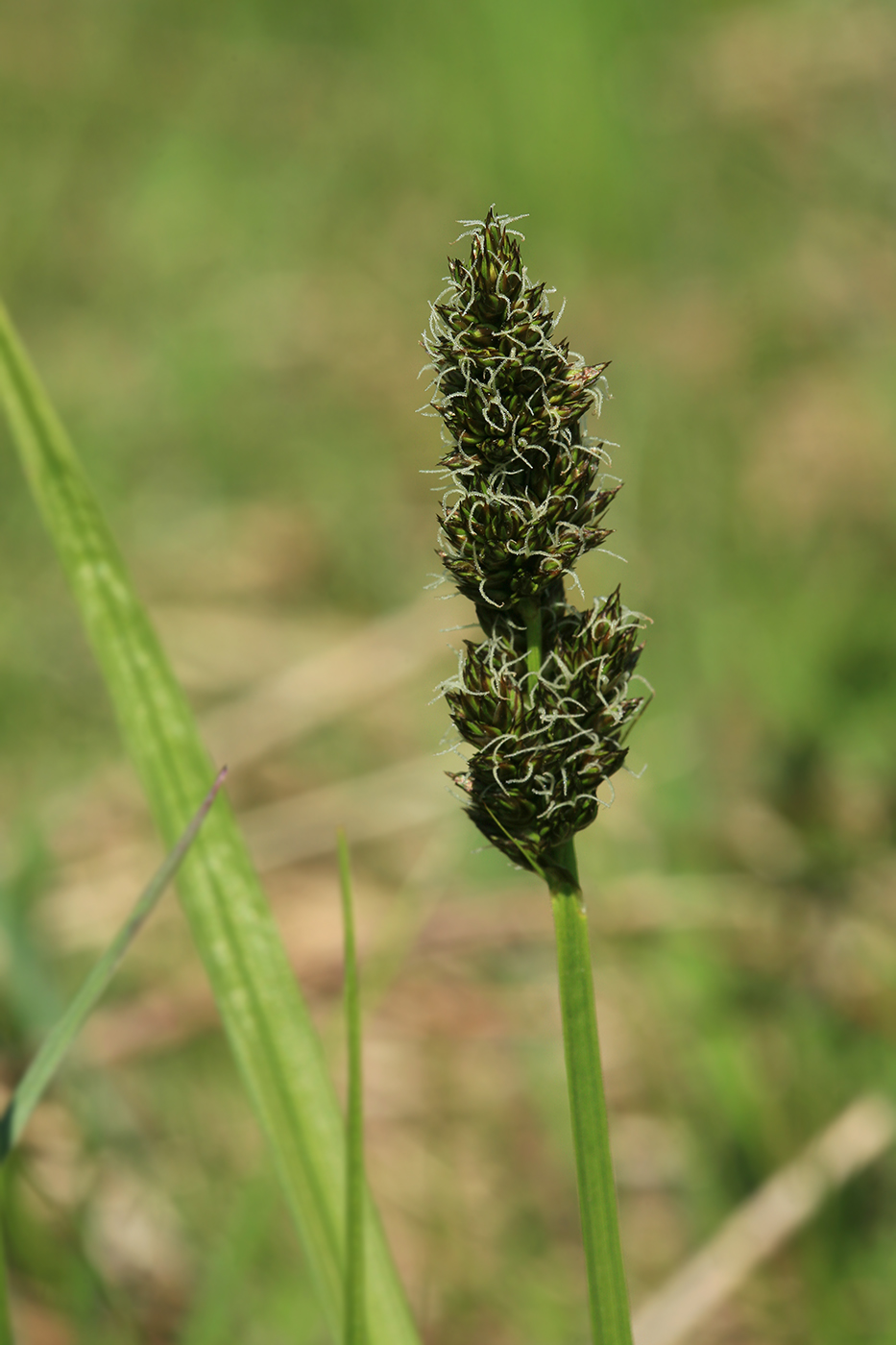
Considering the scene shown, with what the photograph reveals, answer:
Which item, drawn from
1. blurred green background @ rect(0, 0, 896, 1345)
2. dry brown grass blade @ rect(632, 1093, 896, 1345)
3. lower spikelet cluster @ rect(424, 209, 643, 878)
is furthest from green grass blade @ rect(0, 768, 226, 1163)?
dry brown grass blade @ rect(632, 1093, 896, 1345)

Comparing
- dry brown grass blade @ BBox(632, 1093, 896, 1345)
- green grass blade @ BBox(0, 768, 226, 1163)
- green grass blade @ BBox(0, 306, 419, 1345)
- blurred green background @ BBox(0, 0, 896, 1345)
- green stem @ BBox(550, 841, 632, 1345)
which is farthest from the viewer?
blurred green background @ BBox(0, 0, 896, 1345)

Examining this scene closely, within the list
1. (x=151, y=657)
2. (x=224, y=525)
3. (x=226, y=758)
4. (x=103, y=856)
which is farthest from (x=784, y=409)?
(x=151, y=657)

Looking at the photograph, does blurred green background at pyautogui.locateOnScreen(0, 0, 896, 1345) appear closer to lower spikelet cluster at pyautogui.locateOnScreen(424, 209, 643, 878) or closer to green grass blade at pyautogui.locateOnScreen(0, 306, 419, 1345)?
green grass blade at pyautogui.locateOnScreen(0, 306, 419, 1345)

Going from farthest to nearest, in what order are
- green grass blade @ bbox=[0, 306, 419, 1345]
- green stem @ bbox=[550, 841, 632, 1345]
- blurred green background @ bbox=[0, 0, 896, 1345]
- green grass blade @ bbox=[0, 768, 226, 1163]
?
blurred green background @ bbox=[0, 0, 896, 1345], green grass blade @ bbox=[0, 306, 419, 1345], green grass blade @ bbox=[0, 768, 226, 1163], green stem @ bbox=[550, 841, 632, 1345]

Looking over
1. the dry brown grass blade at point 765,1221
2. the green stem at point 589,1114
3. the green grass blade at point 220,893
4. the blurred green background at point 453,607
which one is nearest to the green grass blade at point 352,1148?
the green grass blade at point 220,893

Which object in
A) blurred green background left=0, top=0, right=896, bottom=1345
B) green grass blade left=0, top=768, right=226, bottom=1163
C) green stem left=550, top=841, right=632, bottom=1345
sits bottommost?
green stem left=550, top=841, right=632, bottom=1345

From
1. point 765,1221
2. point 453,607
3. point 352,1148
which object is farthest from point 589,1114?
point 453,607

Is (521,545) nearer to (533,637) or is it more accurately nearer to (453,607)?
(533,637)

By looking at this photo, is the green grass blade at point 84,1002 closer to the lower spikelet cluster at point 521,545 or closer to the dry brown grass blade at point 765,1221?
the lower spikelet cluster at point 521,545
